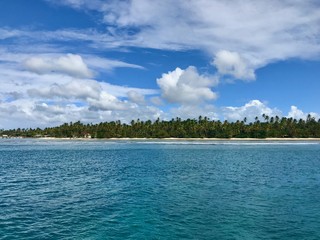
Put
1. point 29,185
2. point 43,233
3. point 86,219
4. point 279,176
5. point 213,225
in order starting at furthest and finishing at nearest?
point 279,176 → point 29,185 → point 86,219 → point 213,225 → point 43,233

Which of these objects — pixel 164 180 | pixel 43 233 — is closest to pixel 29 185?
pixel 164 180

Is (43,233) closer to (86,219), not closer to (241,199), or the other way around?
(86,219)

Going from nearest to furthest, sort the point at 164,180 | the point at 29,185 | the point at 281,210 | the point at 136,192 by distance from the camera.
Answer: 1. the point at 281,210
2. the point at 136,192
3. the point at 29,185
4. the point at 164,180

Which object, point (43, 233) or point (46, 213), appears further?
point (46, 213)

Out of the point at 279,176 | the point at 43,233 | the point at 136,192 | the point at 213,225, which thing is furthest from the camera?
the point at 279,176

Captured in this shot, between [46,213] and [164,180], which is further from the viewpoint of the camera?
[164,180]

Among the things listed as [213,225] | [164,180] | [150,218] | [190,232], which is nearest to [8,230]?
[150,218]

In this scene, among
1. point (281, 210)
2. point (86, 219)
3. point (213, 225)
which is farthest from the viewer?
point (281, 210)

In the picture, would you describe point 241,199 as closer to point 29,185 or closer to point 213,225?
point 213,225

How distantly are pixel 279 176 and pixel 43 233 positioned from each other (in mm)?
44738

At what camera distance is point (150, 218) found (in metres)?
31.6

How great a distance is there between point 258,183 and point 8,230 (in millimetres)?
35846

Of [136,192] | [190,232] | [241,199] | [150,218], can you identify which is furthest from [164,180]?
[190,232]

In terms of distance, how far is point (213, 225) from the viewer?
94.4ft
